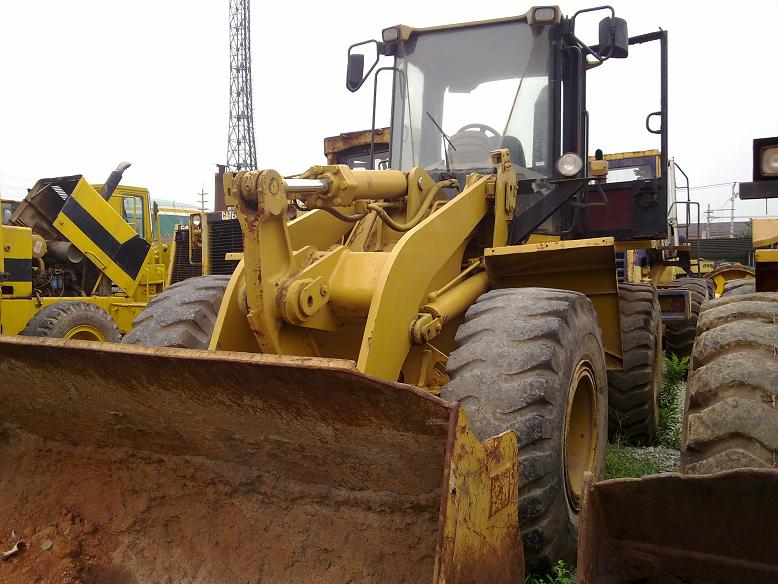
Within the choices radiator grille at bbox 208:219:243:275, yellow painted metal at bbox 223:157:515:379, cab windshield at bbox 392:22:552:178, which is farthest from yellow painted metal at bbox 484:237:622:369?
radiator grille at bbox 208:219:243:275

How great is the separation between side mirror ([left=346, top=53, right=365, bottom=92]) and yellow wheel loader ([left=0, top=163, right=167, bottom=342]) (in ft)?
16.2

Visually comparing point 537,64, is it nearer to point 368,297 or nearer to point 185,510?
point 368,297

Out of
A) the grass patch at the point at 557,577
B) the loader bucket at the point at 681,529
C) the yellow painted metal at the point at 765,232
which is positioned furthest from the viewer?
the yellow painted metal at the point at 765,232

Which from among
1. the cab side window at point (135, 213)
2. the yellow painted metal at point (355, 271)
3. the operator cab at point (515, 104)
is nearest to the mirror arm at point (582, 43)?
the operator cab at point (515, 104)

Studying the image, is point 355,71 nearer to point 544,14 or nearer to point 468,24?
point 468,24

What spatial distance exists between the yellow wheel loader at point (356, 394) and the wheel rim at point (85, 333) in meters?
4.67

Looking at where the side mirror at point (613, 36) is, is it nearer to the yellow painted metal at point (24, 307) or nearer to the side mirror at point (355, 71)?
the side mirror at point (355, 71)

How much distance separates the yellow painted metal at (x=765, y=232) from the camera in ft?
12.4

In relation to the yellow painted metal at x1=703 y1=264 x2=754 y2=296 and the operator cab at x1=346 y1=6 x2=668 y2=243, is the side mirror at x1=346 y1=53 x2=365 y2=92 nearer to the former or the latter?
the operator cab at x1=346 y1=6 x2=668 y2=243

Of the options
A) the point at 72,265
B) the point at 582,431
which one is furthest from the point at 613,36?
the point at 72,265

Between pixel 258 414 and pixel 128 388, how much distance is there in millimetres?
596

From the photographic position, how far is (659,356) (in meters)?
6.53

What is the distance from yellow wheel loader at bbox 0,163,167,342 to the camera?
28.3 ft

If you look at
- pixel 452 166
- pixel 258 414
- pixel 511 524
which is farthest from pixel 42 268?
pixel 511 524
